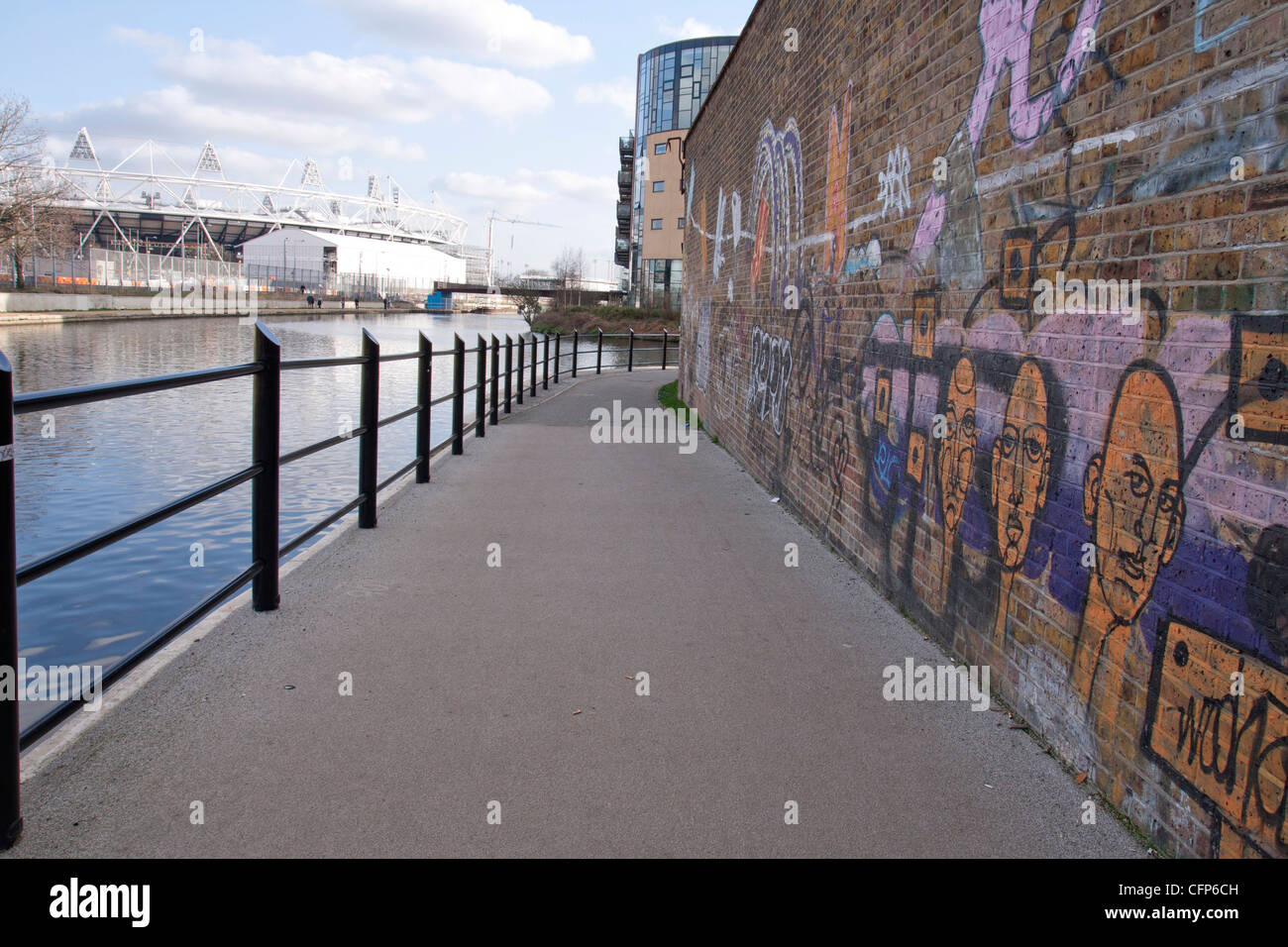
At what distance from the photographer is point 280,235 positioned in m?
129

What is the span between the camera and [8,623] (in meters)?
2.87

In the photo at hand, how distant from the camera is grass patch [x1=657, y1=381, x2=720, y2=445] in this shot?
16.1 meters

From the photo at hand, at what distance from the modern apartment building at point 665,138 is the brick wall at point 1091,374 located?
57308 mm

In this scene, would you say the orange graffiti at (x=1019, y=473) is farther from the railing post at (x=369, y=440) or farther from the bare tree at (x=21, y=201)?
the bare tree at (x=21, y=201)

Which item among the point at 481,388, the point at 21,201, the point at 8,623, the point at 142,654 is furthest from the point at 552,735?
the point at 21,201

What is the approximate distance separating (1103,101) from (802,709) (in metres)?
2.55

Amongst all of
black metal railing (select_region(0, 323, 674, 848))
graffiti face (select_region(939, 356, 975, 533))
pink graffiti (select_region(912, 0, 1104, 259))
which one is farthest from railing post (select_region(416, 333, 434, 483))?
graffiti face (select_region(939, 356, 975, 533))

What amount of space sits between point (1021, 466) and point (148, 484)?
8.05 metres

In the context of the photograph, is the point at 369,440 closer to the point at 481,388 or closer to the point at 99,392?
the point at 99,392

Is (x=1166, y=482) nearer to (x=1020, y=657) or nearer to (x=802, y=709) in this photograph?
(x=1020, y=657)

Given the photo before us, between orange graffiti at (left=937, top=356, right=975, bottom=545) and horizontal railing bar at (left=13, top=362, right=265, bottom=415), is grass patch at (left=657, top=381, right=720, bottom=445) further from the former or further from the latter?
horizontal railing bar at (left=13, top=362, right=265, bottom=415)

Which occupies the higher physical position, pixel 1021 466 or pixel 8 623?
pixel 1021 466

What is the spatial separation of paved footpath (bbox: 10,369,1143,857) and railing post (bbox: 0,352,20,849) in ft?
0.36

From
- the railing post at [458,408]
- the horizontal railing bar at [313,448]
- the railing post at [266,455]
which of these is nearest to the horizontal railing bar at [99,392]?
the railing post at [266,455]
